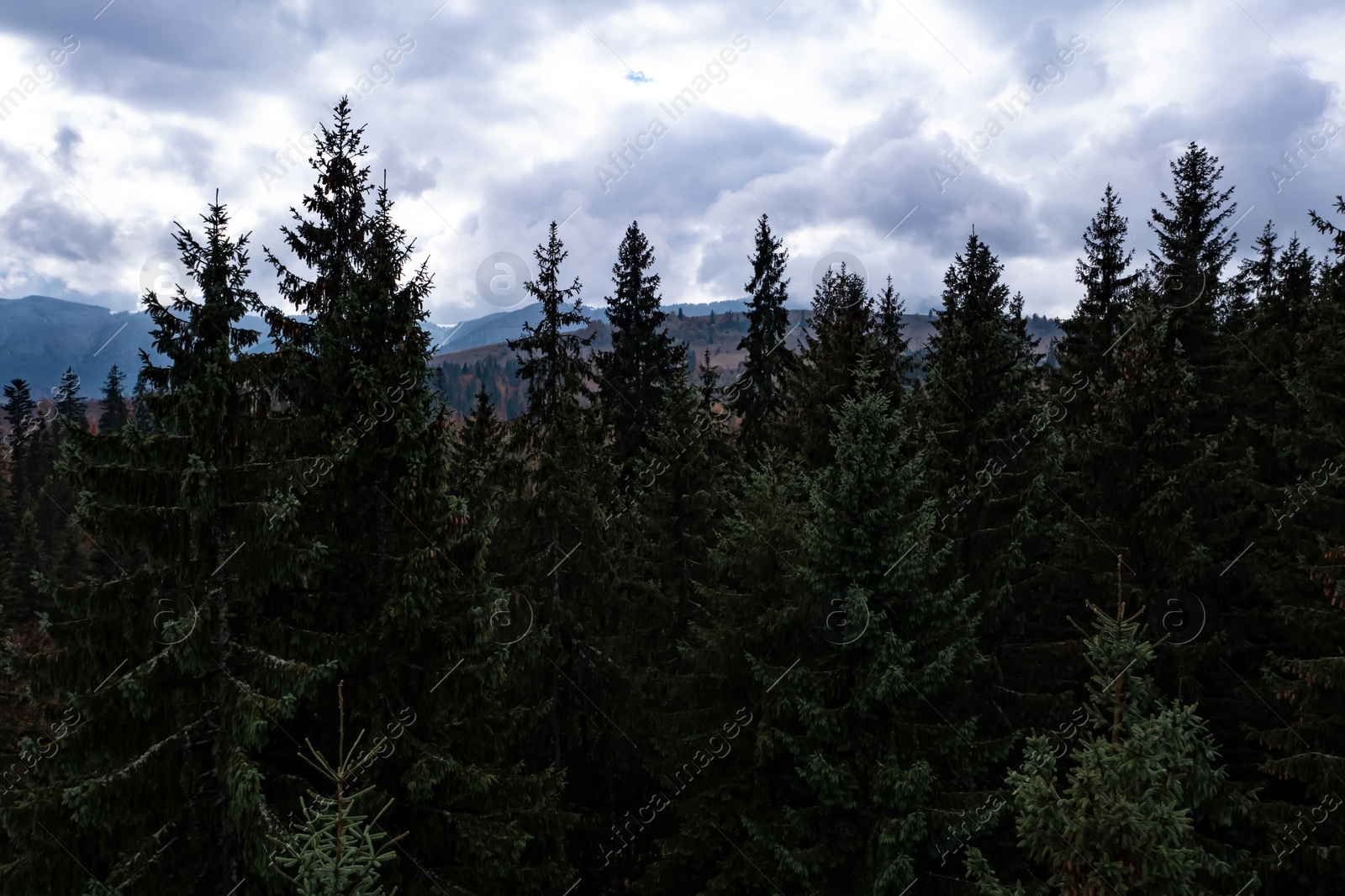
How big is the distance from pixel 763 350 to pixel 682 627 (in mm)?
14310

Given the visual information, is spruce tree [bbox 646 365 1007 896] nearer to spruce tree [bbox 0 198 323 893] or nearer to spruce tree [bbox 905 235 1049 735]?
spruce tree [bbox 905 235 1049 735]

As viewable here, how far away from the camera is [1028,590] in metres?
17.6

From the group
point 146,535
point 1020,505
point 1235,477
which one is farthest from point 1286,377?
point 146,535

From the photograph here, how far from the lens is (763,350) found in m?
31.3

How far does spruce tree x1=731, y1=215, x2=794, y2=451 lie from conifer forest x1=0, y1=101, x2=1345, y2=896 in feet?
22.8

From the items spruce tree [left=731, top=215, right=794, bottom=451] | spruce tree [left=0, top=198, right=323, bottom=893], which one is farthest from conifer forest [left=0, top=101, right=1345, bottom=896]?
spruce tree [left=731, top=215, right=794, bottom=451]

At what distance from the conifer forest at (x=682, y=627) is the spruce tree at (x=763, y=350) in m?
6.96

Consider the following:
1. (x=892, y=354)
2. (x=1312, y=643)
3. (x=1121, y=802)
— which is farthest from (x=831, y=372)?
(x=1121, y=802)

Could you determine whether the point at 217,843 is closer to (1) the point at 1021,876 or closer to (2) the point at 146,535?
(2) the point at 146,535

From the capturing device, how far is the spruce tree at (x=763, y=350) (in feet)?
97.9

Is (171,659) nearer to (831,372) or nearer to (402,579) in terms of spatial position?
(402,579)

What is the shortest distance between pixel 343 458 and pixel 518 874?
718cm

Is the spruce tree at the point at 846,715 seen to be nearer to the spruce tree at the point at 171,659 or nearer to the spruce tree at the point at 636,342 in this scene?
the spruce tree at the point at 171,659

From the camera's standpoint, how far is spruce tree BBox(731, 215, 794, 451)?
2983 centimetres
